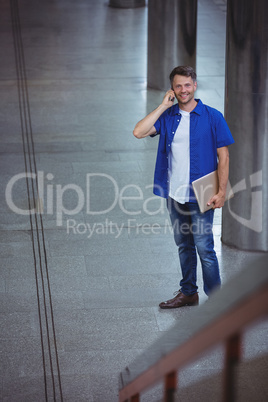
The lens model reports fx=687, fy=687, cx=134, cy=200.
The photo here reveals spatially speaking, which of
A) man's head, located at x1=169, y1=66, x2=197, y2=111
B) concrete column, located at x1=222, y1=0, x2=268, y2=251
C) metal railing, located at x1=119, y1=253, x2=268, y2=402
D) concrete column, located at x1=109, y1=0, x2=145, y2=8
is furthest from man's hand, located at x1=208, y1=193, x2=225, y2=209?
concrete column, located at x1=109, y1=0, x2=145, y2=8

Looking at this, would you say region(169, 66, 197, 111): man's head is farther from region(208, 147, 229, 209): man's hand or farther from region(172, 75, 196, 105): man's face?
region(208, 147, 229, 209): man's hand

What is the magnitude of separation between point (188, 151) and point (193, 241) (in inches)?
31.3

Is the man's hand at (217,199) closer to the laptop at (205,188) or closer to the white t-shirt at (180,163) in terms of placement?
the laptop at (205,188)

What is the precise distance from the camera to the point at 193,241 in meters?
5.41

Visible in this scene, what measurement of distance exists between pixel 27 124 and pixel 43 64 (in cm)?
364

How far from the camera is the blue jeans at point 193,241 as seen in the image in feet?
16.9

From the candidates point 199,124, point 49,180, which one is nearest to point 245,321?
point 199,124

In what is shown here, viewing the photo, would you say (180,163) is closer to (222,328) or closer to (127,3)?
(222,328)

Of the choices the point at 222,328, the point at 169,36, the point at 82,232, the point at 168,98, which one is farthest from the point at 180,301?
the point at 169,36

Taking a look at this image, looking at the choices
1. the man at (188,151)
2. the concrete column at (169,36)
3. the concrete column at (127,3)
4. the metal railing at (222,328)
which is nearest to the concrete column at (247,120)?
the man at (188,151)

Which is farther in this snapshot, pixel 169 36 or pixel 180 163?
pixel 169 36

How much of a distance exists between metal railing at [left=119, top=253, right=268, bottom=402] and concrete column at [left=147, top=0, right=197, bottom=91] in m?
9.91

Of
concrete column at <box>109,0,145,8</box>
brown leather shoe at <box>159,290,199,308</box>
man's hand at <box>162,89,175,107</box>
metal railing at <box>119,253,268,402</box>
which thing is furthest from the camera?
concrete column at <box>109,0,145,8</box>

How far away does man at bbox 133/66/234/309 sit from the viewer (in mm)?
4945
